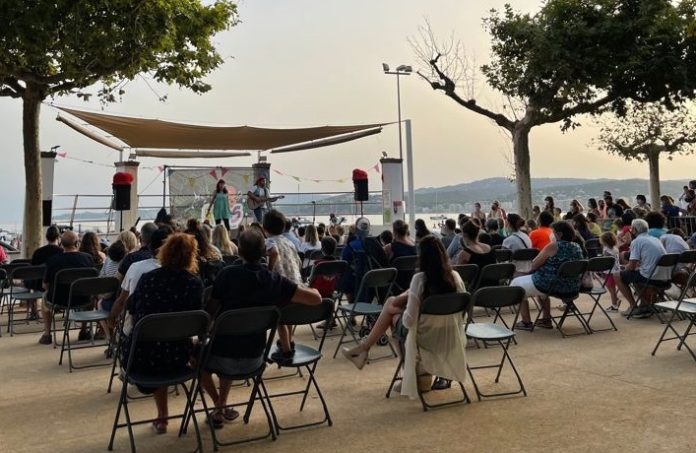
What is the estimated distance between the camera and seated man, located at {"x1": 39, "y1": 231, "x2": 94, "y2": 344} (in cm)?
608

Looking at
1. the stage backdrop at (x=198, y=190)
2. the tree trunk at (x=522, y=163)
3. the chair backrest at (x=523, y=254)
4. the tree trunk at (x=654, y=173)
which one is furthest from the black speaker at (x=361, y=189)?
the tree trunk at (x=654, y=173)

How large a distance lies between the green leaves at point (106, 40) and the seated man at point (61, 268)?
3.33 m

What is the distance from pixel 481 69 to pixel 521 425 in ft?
41.4

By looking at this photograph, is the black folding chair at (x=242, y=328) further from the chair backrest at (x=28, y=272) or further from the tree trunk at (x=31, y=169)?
the tree trunk at (x=31, y=169)

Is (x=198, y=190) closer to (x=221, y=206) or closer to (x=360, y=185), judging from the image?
(x=221, y=206)

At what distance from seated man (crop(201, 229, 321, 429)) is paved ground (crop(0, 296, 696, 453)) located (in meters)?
0.43

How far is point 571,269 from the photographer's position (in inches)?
234

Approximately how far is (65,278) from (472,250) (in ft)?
13.7

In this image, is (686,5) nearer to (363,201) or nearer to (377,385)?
(363,201)

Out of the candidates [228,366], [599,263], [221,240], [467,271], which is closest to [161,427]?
[228,366]

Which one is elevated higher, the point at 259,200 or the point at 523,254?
the point at 259,200

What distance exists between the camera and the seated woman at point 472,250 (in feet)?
20.5

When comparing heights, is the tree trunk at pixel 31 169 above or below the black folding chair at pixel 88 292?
above

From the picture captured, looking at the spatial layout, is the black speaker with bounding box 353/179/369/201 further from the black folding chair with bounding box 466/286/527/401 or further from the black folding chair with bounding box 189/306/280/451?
the black folding chair with bounding box 189/306/280/451
